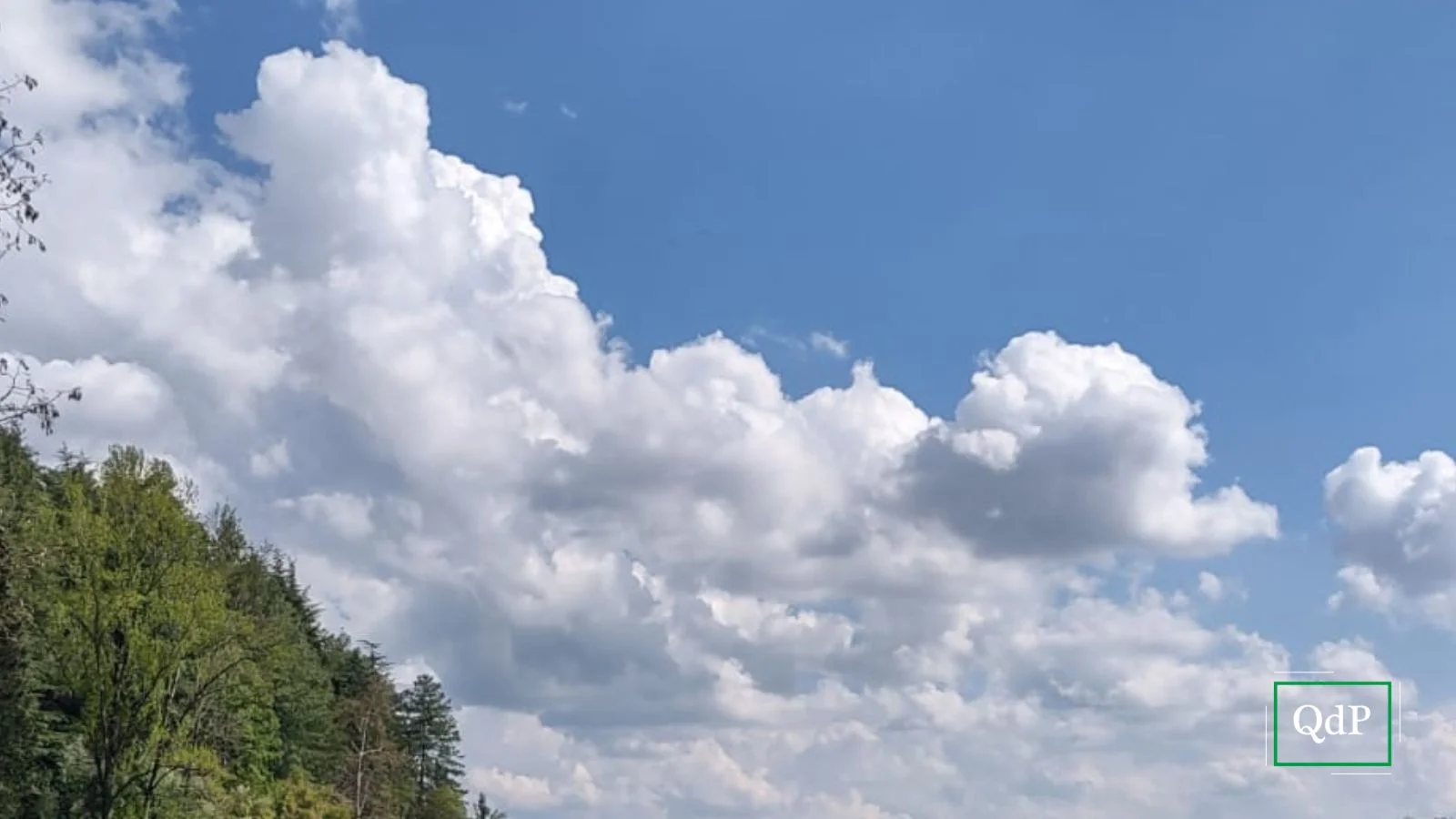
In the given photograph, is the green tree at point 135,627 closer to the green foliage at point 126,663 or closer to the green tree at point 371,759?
the green foliage at point 126,663

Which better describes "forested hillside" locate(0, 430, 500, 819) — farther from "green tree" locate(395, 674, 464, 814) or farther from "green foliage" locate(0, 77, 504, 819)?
"green tree" locate(395, 674, 464, 814)

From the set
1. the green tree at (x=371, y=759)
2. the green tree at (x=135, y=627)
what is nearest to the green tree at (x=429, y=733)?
the green tree at (x=371, y=759)

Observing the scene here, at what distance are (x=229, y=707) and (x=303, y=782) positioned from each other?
45.3ft

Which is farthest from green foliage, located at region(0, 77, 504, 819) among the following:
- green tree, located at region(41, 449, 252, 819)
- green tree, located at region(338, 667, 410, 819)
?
green tree, located at region(338, 667, 410, 819)

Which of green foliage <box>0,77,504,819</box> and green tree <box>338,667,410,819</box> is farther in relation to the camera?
green tree <box>338,667,410,819</box>

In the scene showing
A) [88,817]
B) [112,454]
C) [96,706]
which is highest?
[112,454]

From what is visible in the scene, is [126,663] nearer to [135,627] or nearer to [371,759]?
[135,627]

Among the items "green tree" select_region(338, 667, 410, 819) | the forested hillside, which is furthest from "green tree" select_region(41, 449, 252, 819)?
"green tree" select_region(338, 667, 410, 819)

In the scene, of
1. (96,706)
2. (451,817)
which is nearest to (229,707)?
(96,706)

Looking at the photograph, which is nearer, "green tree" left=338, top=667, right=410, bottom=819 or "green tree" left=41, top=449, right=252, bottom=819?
"green tree" left=41, top=449, right=252, bottom=819

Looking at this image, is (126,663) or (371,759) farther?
(371,759)

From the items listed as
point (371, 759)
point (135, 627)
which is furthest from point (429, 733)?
point (135, 627)

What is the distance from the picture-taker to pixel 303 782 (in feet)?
293

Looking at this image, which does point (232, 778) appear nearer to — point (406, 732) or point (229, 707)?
point (229, 707)
